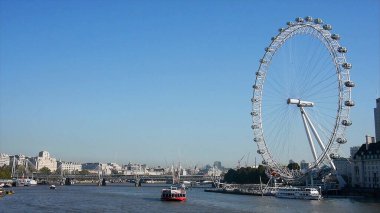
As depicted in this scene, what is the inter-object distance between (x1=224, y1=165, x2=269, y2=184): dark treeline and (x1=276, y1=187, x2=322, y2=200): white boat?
21457 mm

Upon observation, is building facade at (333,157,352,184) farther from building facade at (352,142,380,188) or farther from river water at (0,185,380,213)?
river water at (0,185,380,213)

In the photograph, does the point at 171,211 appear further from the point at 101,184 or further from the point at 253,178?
the point at 101,184

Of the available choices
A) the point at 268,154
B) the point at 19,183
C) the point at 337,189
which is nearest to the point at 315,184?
the point at 337,189

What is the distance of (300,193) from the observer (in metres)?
54.4

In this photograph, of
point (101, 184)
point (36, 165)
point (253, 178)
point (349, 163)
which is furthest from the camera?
point (36, 165)

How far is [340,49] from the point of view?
1694 inches

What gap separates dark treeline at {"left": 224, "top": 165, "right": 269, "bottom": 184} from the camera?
8125 centimetres

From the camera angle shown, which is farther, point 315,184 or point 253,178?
point 253,178

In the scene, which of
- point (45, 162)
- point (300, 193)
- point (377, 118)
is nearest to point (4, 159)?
point (45, 162)

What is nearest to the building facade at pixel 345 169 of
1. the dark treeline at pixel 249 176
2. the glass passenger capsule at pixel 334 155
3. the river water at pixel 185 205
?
the dark treeline at pixel 249 176

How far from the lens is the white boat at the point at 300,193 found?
2058 inches

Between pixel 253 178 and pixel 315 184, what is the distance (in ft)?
78.3

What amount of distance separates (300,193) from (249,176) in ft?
106

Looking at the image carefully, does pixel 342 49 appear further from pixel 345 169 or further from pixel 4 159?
pixel 4 159
